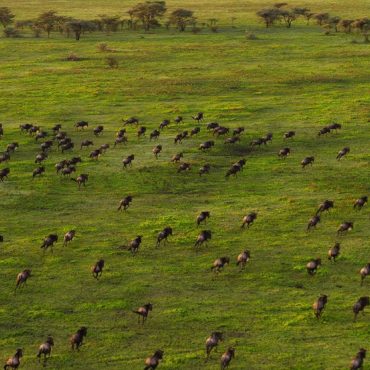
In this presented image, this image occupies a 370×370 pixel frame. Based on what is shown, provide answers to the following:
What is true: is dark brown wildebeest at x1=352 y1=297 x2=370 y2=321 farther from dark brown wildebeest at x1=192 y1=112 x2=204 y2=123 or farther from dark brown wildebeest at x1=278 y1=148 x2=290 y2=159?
dark brown wildebeest at x1=192 y1=112 x2=204 y2=123

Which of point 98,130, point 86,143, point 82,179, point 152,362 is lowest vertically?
point 152,362

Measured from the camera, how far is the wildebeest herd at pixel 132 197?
22219 mm

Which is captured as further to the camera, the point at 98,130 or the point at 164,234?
the point at 98,130

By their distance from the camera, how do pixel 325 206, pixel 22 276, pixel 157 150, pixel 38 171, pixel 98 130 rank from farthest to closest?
pixel 98 130 < pixel 157 150 < pixel 38 171 < pixel 325 206 < pixel 22 276

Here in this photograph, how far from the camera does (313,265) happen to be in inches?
1062

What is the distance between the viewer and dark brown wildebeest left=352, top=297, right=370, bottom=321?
936 inches

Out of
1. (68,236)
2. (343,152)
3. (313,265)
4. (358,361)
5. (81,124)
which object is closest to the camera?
(358,361)

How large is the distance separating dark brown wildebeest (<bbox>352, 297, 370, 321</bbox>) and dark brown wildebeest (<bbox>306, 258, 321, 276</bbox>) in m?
3.12

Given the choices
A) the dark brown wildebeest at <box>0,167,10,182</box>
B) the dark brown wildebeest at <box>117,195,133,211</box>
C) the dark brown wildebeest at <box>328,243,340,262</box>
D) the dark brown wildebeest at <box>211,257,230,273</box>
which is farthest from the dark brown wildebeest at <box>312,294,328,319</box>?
the dark brown wildebeest at <box>0,167,10,182</box>

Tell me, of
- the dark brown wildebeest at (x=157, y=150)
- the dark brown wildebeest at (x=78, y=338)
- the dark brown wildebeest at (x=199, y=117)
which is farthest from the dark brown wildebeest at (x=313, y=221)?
the dark brown wildebeest at (x=199, y=117)

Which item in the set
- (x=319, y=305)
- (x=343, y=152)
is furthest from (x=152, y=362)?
(x=343, y=152)

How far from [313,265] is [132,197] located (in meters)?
11.4

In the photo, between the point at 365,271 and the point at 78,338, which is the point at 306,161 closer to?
the point at 365,271

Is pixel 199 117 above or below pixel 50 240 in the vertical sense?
above
